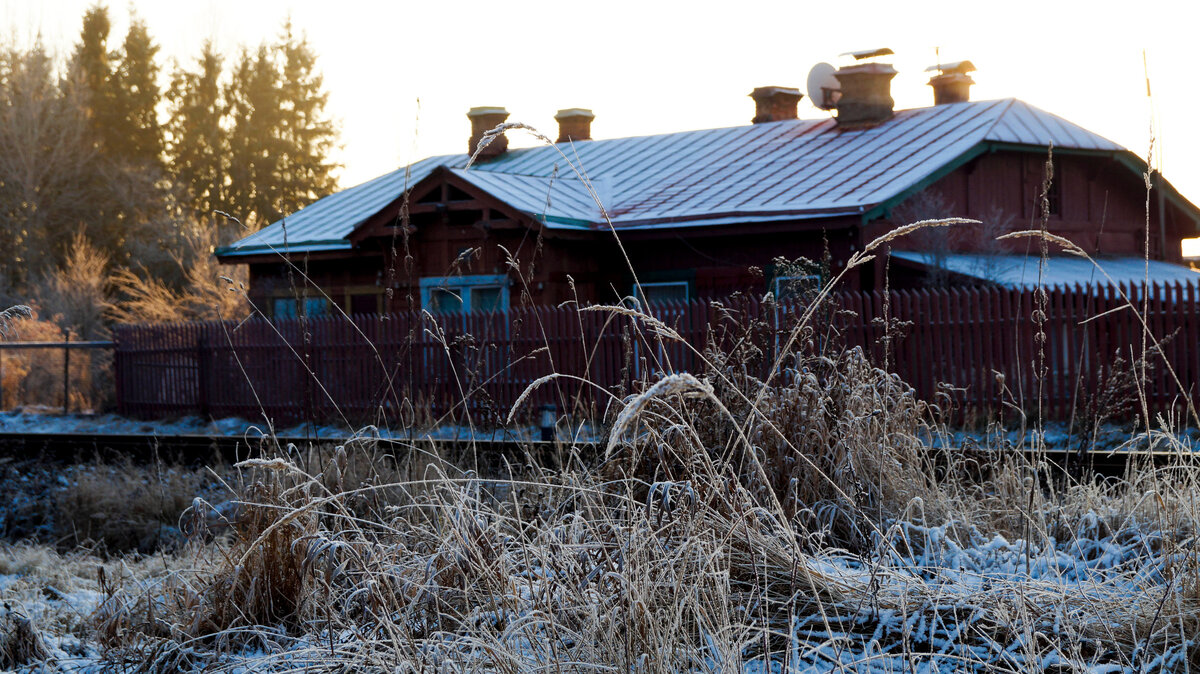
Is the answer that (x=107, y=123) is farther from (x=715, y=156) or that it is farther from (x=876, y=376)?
(x=876, y=376)

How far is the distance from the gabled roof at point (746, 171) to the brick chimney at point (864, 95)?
12.2 inches

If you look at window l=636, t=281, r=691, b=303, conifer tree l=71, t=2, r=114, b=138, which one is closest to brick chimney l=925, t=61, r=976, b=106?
window l=636, t=281, r=691, b=303

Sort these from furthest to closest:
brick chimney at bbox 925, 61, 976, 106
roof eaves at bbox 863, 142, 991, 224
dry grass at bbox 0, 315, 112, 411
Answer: brick chimney at bbox 925, 61, 976, 106
dry grass at bbox 0, 315, 112, 411
roof eaves at bbox 863, 142, 991, 224

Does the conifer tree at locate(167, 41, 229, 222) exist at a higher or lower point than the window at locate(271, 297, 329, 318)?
higher

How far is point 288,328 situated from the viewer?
17.0m

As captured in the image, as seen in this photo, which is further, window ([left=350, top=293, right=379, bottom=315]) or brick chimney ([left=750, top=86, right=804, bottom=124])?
brick chimney ([left=750, top=86, right=804, bottom=124])

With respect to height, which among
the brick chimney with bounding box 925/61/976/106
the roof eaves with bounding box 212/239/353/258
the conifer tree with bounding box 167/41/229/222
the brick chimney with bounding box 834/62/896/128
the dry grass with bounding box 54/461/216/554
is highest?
the conifer tree with bounding box 167/41/229/222

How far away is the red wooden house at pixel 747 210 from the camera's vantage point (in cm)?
1672

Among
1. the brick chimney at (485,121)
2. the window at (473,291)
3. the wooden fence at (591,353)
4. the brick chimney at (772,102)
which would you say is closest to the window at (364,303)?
the window at (473,291)

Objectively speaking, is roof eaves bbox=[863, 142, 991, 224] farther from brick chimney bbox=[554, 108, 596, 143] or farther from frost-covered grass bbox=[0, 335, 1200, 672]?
frost-covered grass bbox=[0, 335, 1200, 672]

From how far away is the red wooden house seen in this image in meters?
16.7

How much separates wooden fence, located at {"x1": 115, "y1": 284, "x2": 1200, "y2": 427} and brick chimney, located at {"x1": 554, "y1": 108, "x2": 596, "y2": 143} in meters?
9.95

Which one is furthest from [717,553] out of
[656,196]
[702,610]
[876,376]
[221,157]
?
[221,157]

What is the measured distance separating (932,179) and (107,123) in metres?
36.3
